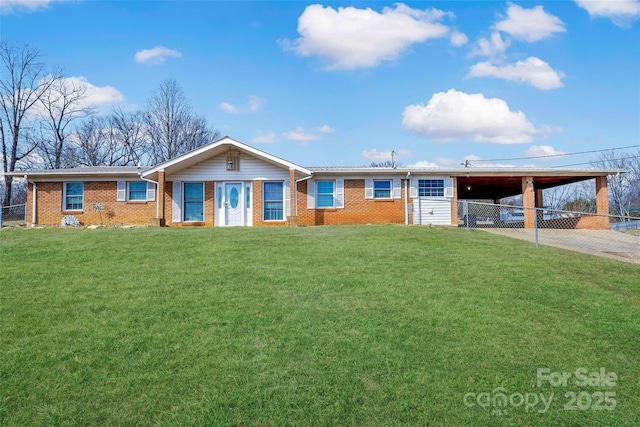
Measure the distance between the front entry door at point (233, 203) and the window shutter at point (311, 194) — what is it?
2.85m

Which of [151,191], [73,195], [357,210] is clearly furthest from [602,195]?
[73,195]

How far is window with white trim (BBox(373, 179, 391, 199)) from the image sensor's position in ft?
57.9

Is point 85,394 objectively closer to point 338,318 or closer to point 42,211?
point 338,318

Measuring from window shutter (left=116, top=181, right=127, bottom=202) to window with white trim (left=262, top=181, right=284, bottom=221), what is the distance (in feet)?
19.7

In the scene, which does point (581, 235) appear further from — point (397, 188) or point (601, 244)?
point (397, 188)

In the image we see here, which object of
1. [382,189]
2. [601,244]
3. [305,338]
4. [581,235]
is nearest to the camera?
[305,338]

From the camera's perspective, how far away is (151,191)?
17.4m

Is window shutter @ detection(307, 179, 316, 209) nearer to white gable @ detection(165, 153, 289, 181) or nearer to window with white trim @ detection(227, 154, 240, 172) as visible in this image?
white gable @ detection(165, 153, 289, 181)

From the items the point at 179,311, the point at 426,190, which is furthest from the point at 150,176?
the point at 179,311

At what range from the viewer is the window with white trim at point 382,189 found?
17.6m

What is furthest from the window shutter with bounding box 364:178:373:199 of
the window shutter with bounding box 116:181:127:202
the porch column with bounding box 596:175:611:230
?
the window shutter with bounding box 116:181:127:202

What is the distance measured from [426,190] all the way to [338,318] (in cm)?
1384

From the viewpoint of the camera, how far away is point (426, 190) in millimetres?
17797

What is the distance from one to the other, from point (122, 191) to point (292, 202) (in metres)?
7.43
